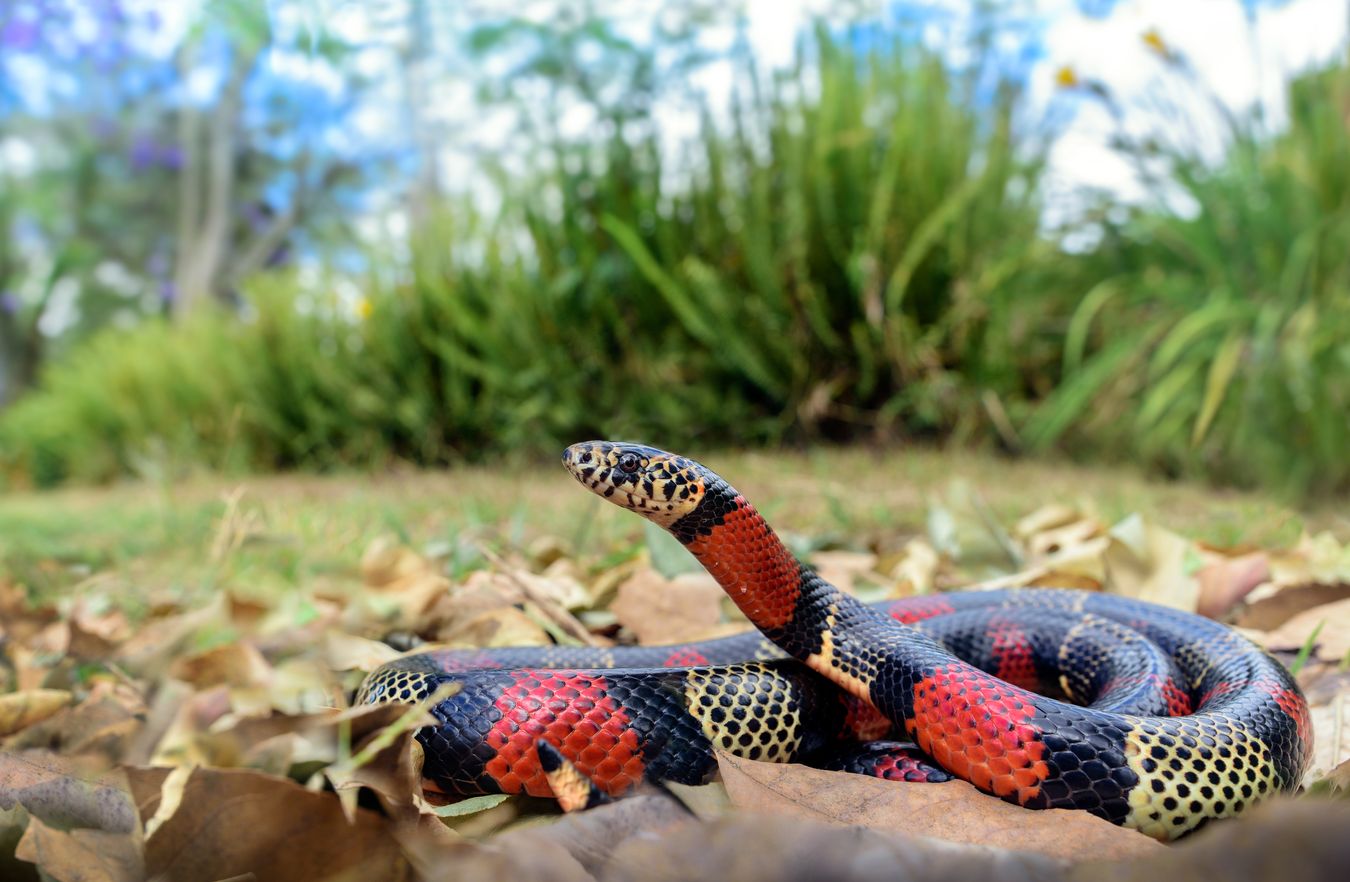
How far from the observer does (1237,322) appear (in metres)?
5.52

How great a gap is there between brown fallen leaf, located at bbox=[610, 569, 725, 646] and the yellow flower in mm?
5333

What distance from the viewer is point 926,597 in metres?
2.02

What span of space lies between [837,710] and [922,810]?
37 centimetres

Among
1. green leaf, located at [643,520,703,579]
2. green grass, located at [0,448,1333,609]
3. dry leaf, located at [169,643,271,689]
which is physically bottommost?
green grass, located at [0,448,1333,609]

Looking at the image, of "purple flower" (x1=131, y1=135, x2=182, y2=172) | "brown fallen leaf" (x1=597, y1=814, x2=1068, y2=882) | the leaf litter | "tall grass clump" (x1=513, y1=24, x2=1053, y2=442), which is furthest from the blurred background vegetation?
"purple flower" (x1=131, y1=135, x2=182, y2=172)

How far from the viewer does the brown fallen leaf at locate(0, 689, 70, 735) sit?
1.94 m

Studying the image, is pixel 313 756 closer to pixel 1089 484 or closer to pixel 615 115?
pixel 1089 484

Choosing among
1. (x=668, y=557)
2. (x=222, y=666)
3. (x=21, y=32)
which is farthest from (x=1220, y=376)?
(x=21, y=32)

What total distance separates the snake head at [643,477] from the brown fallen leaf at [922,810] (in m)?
0.37

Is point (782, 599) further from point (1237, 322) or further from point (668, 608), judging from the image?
point (1237, 322)

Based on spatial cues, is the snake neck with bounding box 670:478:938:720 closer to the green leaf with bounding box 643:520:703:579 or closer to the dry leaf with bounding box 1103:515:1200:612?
the green leaf with bounding box 643:520:703:579

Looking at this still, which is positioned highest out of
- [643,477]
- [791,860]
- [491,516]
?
[643,477]

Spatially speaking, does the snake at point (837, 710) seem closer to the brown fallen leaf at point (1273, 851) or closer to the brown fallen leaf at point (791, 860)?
the brown fallen leaf at point (791, 860)

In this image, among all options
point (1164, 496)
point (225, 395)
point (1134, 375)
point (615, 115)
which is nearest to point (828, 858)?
point (1164, 496)
